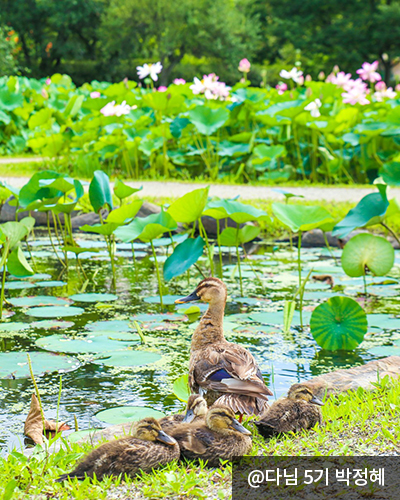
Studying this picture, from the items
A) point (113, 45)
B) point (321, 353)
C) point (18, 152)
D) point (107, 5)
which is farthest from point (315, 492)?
point (107, 5)

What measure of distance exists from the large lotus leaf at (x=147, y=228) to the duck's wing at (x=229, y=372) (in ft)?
4.56

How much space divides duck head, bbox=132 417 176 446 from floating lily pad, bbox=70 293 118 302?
220 cm

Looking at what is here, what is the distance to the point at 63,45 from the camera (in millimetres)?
30312

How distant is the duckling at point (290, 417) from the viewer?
2.22 m

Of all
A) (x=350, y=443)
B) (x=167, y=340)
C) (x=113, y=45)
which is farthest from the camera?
(x=113, y=45)

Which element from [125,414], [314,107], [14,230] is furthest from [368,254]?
[314,107]

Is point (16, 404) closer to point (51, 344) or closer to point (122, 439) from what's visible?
point (51, 344)

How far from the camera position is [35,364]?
3.01 meters

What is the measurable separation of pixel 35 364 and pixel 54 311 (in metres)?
0.85

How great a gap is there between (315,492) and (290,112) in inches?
246

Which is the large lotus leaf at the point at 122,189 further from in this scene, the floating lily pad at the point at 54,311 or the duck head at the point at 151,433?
the duck head at the point at 151,433

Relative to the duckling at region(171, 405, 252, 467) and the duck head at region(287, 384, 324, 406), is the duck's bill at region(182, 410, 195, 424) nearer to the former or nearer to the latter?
the duckling at region(171, 405, 252, 467)

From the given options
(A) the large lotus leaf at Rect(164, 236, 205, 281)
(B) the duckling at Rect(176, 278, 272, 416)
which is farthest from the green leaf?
(A) the large lotus leaf at Rect(164, 236, 205, 281)

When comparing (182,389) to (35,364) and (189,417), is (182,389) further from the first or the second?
(35,364)
